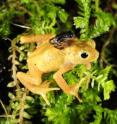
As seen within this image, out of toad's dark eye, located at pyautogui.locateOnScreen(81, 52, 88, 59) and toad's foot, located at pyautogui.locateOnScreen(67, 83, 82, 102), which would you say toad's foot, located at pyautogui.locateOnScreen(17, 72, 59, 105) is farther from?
toad's dark eye, located at pyautogui.locateOnScreen(81, 52, 88, 59)

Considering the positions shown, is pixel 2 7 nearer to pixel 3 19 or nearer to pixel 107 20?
pixel 3 19

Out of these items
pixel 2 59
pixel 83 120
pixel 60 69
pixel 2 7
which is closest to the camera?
pixel 60 69

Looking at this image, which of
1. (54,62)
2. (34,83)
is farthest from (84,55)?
(34,83)

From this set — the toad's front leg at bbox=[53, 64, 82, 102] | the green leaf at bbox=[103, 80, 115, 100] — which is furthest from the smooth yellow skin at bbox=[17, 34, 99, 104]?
the green leaf at bbox=[103, 80, 115, 100]

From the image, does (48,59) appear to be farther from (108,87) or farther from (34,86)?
(108,87)

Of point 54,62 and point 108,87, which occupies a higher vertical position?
point 54,62

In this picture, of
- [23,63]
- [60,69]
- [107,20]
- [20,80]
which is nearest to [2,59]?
[23,63]

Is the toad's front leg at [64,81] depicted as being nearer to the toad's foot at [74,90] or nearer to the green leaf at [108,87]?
the toad's foot at [74,90]
